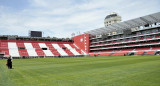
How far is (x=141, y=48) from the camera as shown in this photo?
7006 cm

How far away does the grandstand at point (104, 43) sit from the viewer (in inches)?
2610

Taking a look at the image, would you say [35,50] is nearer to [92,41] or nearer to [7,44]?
[7,44]

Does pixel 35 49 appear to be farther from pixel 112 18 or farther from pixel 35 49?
pixel 112 18

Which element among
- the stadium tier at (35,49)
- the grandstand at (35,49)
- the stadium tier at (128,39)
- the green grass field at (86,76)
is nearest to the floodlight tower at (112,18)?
the stadium tier at (128,39)

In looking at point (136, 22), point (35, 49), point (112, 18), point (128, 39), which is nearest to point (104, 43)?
point (128, 39)

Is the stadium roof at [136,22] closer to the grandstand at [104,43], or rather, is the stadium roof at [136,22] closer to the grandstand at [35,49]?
the grandstand at [104,43]

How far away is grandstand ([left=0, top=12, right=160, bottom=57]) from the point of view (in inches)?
2610

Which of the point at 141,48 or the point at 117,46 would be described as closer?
the point at 141,48

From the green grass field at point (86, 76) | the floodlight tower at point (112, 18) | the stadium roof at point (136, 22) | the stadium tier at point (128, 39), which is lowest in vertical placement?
the green grass field at point (86, 76)

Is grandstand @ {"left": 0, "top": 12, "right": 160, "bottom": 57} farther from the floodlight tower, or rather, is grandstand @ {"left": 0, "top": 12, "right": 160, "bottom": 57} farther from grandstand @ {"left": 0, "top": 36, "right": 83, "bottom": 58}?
the floodlight tower

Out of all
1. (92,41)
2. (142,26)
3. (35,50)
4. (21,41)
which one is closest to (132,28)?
(142,26)

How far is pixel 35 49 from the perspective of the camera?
81.8m

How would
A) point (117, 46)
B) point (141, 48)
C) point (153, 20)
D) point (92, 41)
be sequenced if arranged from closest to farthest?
point (153, 20) → point (141, 48) → point (117, 46) → point (92, 41)

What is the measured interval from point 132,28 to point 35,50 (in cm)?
5892
